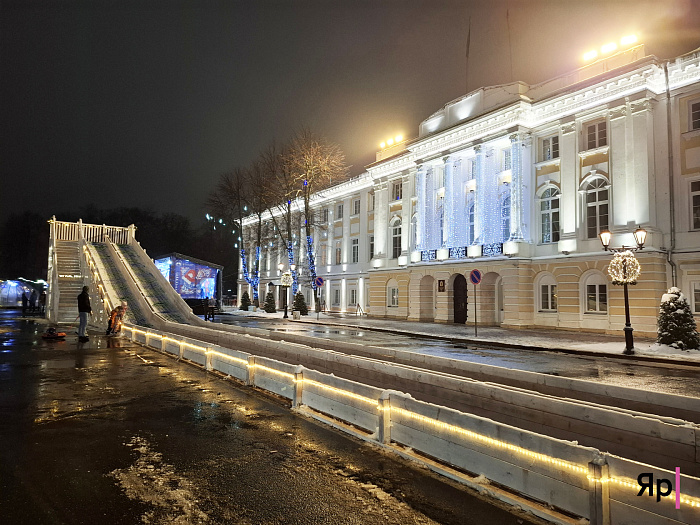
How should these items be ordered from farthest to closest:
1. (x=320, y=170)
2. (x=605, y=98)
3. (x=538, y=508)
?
1. (x=320, y=170)
2. (x=605, y=98)
3. (x=538, y=508)

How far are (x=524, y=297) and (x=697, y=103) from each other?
12656 millimetres

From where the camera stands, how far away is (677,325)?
56.1 ft

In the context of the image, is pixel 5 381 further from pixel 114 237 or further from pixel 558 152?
pixel 558 152

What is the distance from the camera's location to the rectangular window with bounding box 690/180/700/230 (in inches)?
875

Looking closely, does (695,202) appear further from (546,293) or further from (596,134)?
(546,293)

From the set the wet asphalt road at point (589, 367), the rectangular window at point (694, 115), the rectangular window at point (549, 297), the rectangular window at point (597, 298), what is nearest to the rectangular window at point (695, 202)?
the rectangular window at point (694, 115)

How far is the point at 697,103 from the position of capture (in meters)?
22.8

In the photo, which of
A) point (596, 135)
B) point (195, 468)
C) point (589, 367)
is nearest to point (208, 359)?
point (195, 468)

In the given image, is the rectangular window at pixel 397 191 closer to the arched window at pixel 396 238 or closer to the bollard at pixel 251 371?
the arched window at pixel 396 238

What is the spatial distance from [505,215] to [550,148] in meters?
4.81

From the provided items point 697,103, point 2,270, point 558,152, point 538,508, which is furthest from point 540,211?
point 2,270

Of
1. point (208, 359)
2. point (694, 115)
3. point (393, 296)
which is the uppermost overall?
point (694, 115)

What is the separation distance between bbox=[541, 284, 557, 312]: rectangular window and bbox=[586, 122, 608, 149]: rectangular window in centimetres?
805

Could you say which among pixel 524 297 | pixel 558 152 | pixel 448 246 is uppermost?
pixel 558 152
